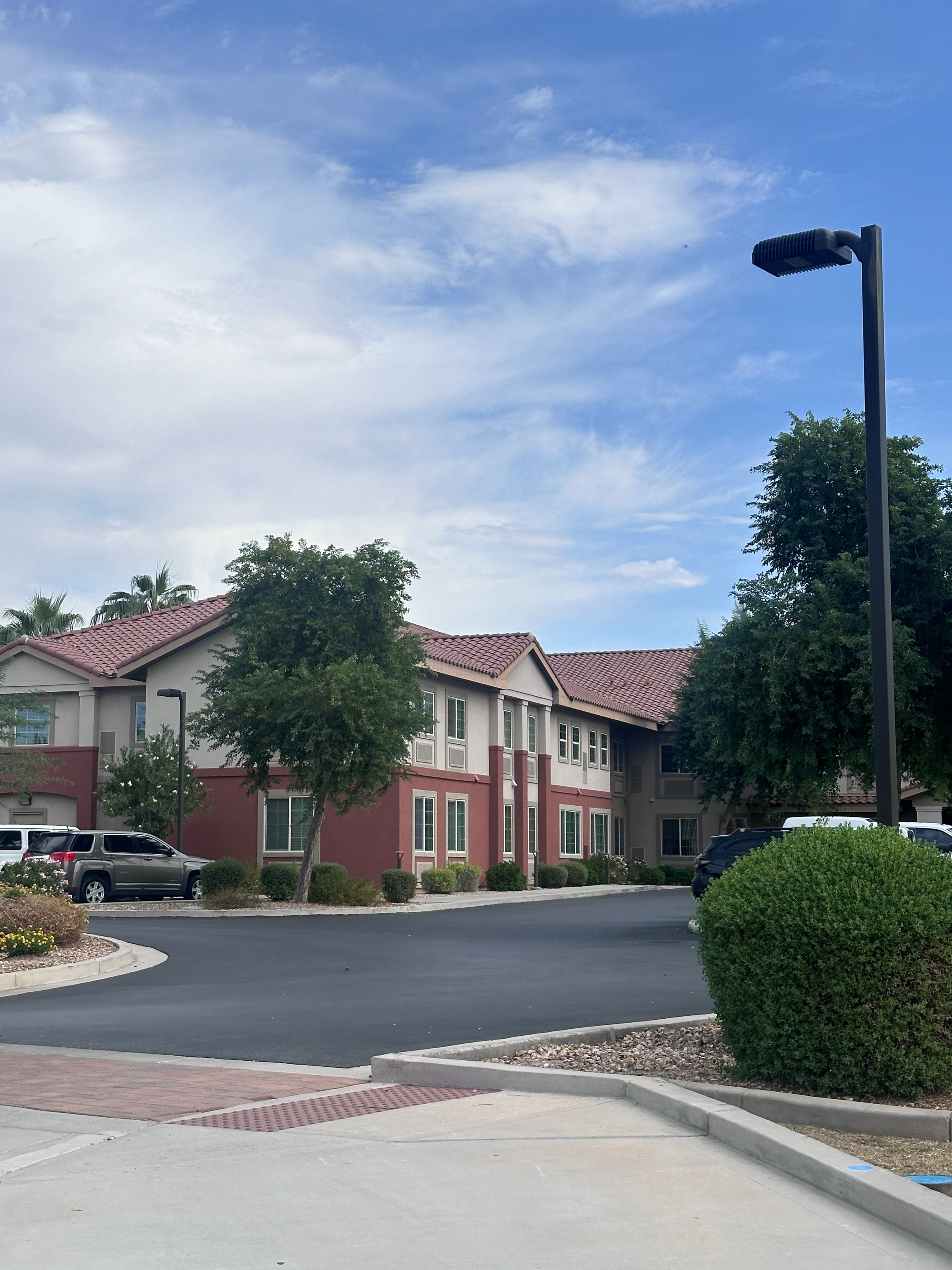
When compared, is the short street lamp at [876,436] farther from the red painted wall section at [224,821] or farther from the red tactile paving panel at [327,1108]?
the red painted wall section at [224,821]

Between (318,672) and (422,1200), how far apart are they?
27.8m

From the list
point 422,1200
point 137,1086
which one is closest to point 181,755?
point 137,1086

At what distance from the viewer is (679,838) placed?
192 feet

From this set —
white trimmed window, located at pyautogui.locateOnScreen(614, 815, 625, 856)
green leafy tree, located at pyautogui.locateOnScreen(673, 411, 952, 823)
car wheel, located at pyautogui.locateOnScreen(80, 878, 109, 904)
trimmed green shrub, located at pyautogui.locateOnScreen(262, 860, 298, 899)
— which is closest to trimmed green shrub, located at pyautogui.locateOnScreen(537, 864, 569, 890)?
white trimmed window, located at pyautogui.locateOnScreen(614, 815, 625, 856)

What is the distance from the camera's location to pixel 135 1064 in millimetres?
10312

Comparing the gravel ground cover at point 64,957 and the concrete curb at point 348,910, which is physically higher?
the gravel ground cover at point 64,957

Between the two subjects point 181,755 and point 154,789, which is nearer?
point 181,755

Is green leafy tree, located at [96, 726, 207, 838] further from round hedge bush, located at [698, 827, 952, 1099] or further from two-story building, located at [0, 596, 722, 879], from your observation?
round hedge bush, located at [698, 827, 952, 1099]

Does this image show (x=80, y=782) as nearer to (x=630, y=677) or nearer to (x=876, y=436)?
(x=630, y=677)

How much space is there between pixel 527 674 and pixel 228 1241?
43229 millimetres

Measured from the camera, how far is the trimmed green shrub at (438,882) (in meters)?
39.7

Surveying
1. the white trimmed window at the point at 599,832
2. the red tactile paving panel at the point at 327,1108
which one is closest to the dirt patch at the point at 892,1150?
the red tactile paving panel at the point at 327,1108

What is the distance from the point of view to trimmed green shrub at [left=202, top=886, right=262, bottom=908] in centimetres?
3353

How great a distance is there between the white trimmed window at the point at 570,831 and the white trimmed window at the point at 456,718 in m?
8.02
